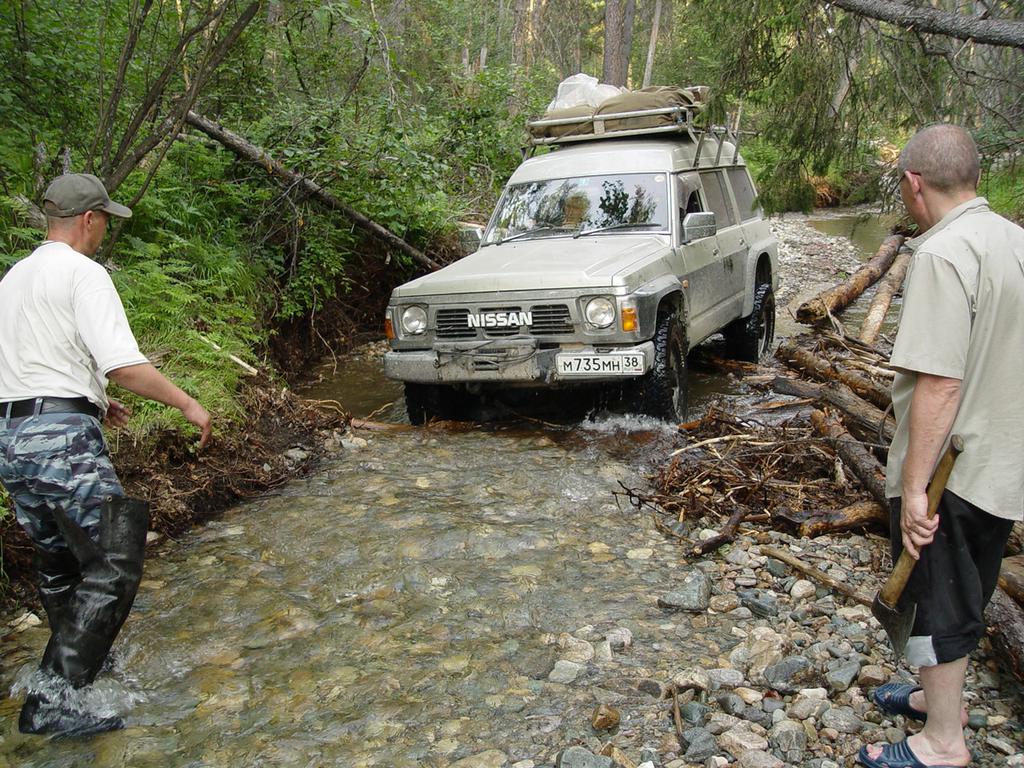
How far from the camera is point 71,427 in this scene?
3176 mm

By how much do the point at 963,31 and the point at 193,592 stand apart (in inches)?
239

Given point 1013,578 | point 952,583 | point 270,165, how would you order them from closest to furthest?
point 952,583 → point 1013,578 → point 270,165

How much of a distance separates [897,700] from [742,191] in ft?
24.5

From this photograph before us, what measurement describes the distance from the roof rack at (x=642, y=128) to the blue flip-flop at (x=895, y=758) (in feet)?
19.2

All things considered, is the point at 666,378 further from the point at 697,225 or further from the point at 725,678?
the point at 725,678

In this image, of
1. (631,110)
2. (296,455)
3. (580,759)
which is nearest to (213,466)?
(296,455)

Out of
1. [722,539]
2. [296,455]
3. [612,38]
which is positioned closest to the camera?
[722,539]

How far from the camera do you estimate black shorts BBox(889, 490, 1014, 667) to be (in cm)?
260

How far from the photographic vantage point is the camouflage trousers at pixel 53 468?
312cm

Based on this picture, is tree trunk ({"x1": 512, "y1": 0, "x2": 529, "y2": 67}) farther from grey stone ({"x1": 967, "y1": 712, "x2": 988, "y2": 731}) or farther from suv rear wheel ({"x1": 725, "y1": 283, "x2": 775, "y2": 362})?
grey stone ({"x1": 967, "y1": 712, "x2": 988, "y2": 731})

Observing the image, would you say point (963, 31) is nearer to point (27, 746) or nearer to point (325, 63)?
point (27, 746)

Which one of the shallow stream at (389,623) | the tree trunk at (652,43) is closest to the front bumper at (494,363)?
the shallow stream at (389,623)

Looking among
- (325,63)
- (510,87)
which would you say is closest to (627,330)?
(325,63)

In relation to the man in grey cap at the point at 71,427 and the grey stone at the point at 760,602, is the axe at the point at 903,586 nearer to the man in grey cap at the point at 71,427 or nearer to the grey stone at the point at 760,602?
the grey stone at the point at 760,602
